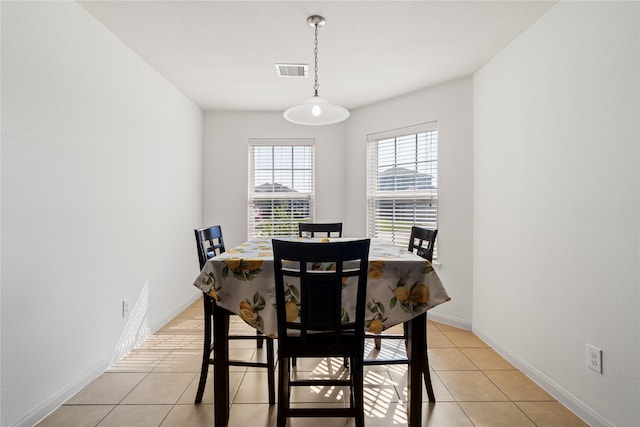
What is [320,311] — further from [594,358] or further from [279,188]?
[279,188]

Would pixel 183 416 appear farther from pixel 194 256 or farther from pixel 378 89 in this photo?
pixel 378 89

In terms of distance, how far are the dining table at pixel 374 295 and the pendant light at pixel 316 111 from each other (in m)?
1.02

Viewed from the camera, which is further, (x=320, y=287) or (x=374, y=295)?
(x=374, y=295)

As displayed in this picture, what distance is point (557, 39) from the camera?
2.06 m

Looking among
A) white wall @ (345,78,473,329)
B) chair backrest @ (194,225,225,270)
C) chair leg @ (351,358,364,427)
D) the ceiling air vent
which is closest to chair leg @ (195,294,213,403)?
chair backrest @ (194,225,225,270)

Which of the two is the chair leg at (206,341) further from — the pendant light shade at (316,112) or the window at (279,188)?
the window at (279,188)

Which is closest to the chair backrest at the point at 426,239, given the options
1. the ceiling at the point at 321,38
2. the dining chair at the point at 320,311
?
the dining chair at the point at 320,311

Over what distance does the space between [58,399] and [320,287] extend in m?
1.79

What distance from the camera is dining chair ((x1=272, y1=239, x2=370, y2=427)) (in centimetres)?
137

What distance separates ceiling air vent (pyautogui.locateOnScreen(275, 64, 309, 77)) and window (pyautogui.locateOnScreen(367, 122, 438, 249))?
127cm

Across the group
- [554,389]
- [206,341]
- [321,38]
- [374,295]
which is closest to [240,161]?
[321,38]

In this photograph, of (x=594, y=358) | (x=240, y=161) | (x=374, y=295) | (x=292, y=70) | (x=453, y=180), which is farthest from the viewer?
(x=240, y=161)

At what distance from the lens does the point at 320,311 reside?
1.45m

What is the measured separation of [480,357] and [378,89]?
8.88 feet
